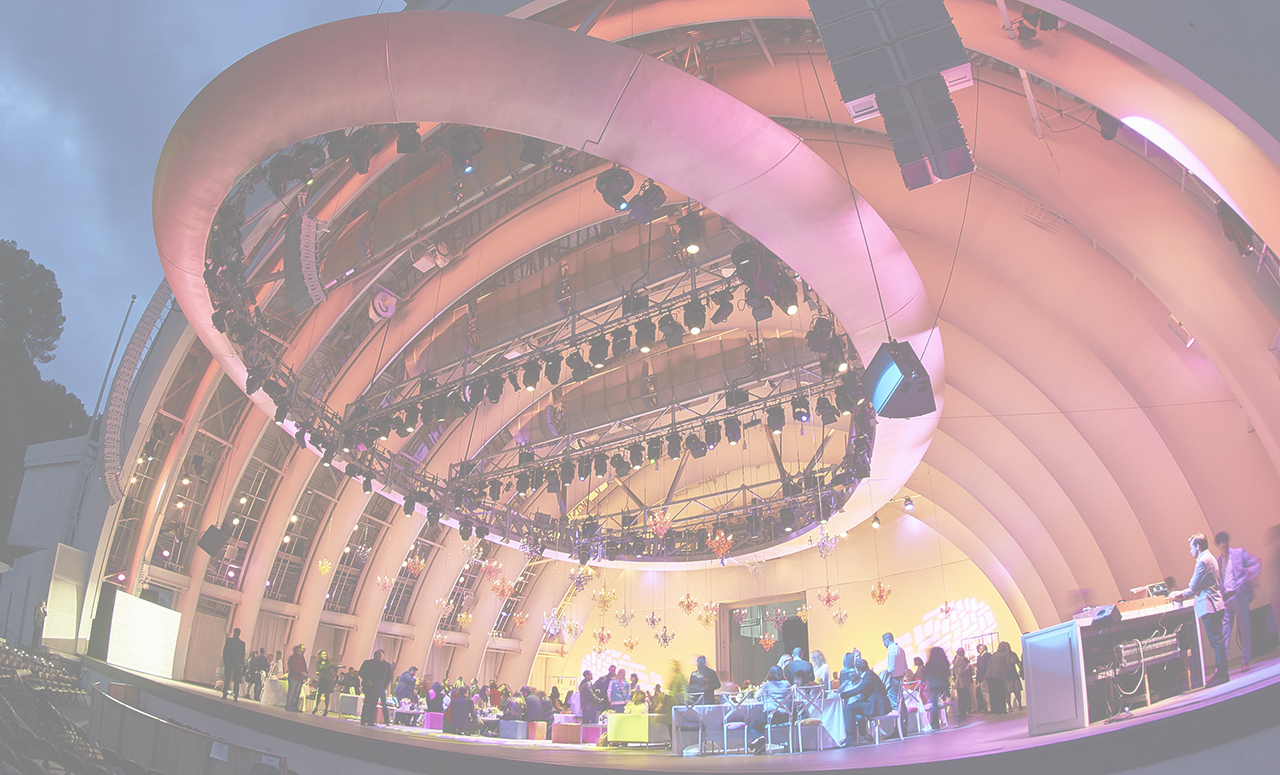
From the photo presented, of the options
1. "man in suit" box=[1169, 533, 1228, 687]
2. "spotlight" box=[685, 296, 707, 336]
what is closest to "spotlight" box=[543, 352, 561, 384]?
"spotlight" box=[685, 296, 707, 336]

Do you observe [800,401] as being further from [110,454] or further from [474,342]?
[110,454]

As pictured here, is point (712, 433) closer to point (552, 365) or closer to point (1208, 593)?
point (552, 365)

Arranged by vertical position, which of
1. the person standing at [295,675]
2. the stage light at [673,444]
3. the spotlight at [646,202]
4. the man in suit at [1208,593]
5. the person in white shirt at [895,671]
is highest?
the spotlight at [646,202]

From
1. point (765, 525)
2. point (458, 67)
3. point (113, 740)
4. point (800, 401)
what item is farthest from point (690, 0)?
point (765, 525)

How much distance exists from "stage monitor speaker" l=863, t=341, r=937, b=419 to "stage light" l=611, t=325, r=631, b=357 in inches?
251

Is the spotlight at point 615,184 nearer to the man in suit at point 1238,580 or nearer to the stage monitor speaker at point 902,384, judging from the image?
the stage monitor speaker at point 902,384

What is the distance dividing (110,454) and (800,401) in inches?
662

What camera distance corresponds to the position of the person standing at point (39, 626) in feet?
65.0

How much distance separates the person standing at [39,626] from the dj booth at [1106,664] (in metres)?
22.7

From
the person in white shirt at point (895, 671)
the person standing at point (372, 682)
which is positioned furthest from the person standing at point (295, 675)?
the person in white shirt at point (895, 671)

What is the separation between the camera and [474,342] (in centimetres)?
1798

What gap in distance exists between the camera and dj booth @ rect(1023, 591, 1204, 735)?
A: 7.03 m

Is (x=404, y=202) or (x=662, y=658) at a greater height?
(x=404, y=202)

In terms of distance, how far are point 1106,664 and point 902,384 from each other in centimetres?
333
